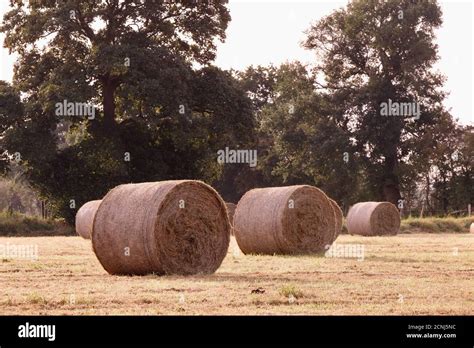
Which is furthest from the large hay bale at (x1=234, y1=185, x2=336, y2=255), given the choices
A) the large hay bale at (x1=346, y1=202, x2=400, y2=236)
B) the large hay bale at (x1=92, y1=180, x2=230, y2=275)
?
the large hay bale at (x1=346, y1=202, x2=400, y2=236)

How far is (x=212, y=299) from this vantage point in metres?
11.0

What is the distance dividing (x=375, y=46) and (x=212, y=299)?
46908mm

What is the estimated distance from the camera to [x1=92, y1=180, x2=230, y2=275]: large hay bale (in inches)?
588

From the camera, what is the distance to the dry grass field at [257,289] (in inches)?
400

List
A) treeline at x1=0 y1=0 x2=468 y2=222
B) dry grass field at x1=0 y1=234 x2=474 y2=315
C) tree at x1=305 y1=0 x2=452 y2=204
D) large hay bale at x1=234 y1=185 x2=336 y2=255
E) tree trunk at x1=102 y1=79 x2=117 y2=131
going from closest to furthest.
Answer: dry grass field at x1=0 y1=234 x2=474 y2=315 → large hay bale at x1=234 y1=185 x2=336 y2=255 → treeline at x1=0 y1=0 x2=468 y2=222 → tree trunk at x1=102 y1=79 x2=117 y2=131 → tree at x1=305 y1=0 x2=452 y2=204

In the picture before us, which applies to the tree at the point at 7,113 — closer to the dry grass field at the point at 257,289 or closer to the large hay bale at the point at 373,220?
the large hay bale at the point at 373,220

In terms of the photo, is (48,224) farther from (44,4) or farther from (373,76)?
(373,76)

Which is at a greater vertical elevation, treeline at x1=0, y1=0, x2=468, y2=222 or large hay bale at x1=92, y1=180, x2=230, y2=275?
treeline at x1=0, y1=0, x2=468, y2=222

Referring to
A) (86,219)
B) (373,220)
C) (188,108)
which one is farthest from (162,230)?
(188,108)

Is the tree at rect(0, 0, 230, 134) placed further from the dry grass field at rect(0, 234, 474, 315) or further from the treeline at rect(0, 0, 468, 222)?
the dry grass field at rect(0, 234, 474, 315)

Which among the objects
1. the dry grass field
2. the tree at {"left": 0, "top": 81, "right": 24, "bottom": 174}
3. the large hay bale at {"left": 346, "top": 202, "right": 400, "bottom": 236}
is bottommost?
Result: the dry grass field

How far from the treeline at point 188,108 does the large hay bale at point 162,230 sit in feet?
75.7

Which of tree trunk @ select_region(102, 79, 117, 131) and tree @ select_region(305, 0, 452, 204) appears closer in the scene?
tree trunk @ select_region(102, 79, 117, 131)

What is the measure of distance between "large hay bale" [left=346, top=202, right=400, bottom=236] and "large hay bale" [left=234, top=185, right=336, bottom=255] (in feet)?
48.2
